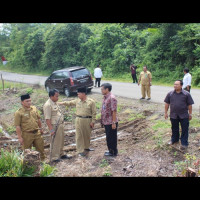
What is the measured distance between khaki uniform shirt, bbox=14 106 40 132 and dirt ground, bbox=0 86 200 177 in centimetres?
107

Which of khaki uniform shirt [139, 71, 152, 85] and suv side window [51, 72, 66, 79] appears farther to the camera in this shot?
suv side window [51, 72, 66, 79]

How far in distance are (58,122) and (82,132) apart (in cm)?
69

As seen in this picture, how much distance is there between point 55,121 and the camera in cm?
647

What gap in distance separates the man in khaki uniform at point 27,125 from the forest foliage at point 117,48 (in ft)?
40.4

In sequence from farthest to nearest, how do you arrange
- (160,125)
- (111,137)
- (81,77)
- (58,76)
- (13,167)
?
(58,76), (81,77), (160,125), (111,137), (13,167)

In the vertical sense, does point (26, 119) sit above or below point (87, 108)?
below

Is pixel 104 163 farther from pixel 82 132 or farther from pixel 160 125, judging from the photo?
pixel 160 125

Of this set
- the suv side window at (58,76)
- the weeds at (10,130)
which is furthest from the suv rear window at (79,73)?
the weeds at (10,130)

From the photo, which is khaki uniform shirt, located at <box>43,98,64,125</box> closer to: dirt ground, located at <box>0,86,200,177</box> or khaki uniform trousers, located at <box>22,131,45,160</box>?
khaki uniform trousers, located at <box>22,131,45,160</box>

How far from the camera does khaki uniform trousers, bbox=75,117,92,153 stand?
668 centimetres

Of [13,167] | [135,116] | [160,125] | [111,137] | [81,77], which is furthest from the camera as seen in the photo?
[81,77]

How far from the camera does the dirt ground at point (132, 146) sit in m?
5.36

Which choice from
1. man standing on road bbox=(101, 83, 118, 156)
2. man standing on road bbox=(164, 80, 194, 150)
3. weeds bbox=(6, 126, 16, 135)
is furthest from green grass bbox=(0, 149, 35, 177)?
weeds bbox=(6, 126, 16, 135)

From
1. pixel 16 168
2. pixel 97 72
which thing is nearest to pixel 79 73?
pixel 97 72
